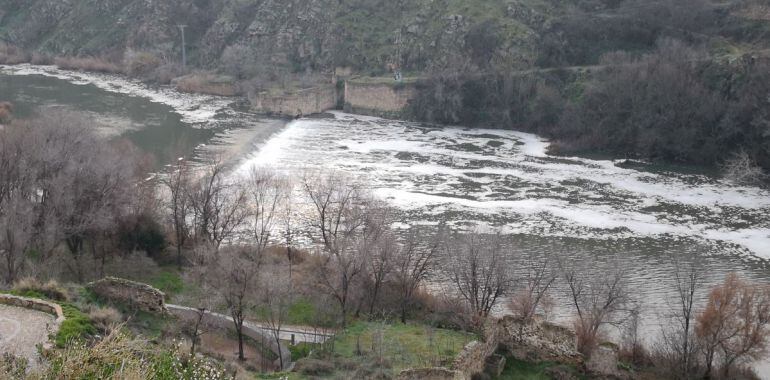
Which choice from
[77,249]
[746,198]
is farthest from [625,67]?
[77,249]

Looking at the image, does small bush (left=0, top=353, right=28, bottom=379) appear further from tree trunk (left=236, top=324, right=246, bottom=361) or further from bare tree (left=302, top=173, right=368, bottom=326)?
bare tree (left=302, top=173, right=368, bottom=326)

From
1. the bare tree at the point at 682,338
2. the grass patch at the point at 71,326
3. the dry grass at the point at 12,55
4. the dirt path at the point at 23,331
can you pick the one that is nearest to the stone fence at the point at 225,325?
the grass patch at the point at 71,326

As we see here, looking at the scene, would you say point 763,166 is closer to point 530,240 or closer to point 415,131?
point 530,240

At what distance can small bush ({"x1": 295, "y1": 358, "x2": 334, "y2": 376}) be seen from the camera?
1853 centimetres

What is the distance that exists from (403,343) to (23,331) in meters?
9.84

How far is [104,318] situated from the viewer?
17719 mm

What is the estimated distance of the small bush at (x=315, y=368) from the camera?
18531 millimetres

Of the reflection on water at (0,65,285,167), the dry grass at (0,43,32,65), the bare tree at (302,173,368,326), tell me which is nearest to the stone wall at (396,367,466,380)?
the bare tree at (302,173,368,326)

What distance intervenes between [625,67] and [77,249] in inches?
1553

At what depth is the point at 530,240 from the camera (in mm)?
32812

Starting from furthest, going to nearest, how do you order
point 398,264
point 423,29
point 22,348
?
point 423,29
point 398,264
point 22,348

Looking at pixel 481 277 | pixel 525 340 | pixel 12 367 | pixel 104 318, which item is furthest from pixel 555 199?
pixel 12 367

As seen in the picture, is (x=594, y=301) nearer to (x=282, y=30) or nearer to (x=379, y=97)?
(x=379, y=97)

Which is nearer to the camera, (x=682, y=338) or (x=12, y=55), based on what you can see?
(x=682, y=338)
